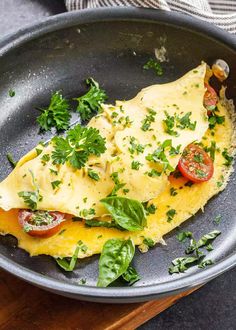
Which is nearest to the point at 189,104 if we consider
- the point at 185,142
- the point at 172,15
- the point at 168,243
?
the point at 185,142

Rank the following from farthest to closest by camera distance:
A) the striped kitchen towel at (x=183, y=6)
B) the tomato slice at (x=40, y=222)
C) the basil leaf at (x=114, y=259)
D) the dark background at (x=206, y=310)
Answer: the striped kitchen towel at (x=183, y=6)
the dark background at (x=206, y=310)
the tomato slice at (x=40, y=222)
the basil leaf at (x=114, y=259)

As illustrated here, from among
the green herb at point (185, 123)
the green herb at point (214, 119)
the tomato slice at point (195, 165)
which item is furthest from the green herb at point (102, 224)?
the green herb at point (214, 119)

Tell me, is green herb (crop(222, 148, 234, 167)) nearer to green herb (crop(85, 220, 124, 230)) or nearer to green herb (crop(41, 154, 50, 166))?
green herb (crop(85, 220, 124, 230))

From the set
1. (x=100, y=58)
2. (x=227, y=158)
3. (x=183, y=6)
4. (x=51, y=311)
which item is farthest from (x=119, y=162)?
(x=183, y=6)

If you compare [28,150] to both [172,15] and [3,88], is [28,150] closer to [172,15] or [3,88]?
[3,88]

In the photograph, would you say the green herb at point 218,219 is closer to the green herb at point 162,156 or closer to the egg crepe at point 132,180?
the egg crepe at point 132,180

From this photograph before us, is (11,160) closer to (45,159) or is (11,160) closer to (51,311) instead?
(45,159)

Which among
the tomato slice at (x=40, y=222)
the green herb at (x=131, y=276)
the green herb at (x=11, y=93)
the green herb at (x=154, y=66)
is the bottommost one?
the green herb at (x=131, y=276)
